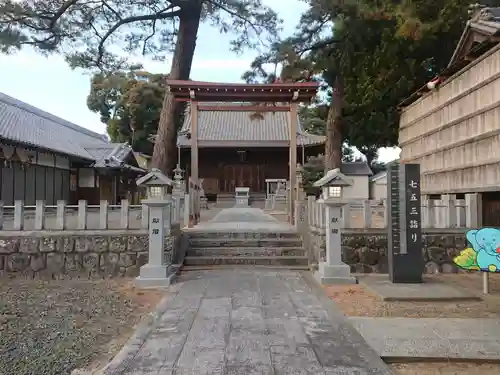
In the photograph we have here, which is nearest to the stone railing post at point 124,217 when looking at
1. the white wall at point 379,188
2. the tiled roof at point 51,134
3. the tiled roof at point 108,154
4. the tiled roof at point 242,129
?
the tiled roof at point 51,134

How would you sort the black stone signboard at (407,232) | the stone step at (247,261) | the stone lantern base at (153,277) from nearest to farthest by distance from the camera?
the stone lantern base at (153,277) < the black stone signboard at (407,232) < the stone step at (247,261)

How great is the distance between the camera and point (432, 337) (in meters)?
4.57

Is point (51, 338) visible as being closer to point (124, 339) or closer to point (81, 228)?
point (124, 339)

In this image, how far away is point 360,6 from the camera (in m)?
13.1

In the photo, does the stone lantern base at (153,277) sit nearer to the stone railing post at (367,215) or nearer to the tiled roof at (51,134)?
the stone railing post at (367,215)

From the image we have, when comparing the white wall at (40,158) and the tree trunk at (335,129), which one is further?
the tree trunk at (335,129)

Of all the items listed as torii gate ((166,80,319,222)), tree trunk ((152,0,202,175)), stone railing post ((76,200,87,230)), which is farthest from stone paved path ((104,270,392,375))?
tree trunk ((152,0,202,175))

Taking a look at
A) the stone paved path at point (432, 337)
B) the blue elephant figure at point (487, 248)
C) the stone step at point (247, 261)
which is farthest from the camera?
the stone step at point (247, 261)

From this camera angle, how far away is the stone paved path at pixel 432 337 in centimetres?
409

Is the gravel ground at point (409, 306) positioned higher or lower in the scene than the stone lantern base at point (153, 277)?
lower

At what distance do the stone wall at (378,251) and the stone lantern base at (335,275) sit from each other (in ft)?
2.89

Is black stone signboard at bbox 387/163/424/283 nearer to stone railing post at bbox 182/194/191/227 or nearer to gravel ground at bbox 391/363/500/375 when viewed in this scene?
Result: gravel ground at bbox 391/363/500/375

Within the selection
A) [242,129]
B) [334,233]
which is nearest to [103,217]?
[334,233]

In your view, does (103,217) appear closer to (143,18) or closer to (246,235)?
(246,235)
